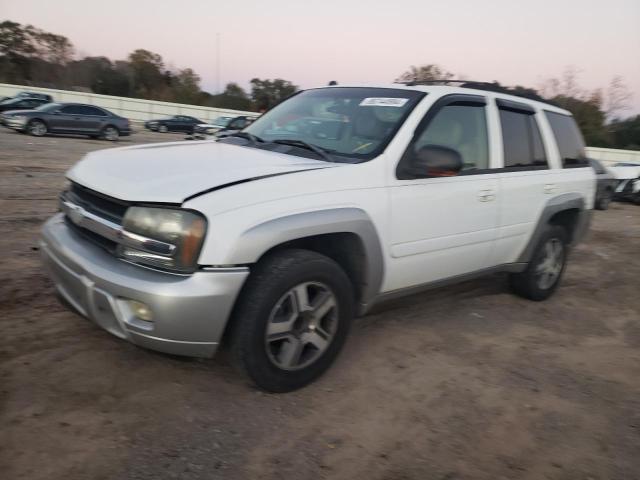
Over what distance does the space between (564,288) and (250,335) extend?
4286mm

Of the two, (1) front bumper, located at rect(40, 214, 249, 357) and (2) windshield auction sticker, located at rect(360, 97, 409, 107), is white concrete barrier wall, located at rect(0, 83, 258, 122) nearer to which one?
(2) windshield auction sticker, located at rect(360, 97, 409, 107)

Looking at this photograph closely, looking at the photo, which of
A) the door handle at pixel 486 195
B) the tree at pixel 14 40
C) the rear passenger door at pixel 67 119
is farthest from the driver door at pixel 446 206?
the tree at pixel 14 40

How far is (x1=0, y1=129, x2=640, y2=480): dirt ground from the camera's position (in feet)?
8.23

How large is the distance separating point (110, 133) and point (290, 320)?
71.0ft

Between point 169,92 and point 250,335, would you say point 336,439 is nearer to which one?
point 250,335

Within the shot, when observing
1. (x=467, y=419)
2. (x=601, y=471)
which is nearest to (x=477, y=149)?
(x=467, y=419)

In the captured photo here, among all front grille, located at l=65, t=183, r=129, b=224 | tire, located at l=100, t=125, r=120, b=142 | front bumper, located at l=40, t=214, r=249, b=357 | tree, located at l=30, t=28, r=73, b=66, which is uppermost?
tree, located at l=30, t=28, r=73, b=66

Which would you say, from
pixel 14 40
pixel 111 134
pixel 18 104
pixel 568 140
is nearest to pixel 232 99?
pixel 14 40

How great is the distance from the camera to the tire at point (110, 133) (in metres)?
21.9

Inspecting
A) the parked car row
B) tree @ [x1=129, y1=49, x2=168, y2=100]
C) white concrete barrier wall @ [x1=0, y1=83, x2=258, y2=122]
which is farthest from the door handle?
tree @ [x1=129, y1=49, x2=168, y2=100]

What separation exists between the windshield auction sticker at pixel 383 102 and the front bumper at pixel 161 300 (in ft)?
5.54

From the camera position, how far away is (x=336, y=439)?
272 cm

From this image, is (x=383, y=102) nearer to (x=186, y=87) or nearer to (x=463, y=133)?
(x=463, y=133)

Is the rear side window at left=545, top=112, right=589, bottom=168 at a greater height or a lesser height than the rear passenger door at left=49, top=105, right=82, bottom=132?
greater
